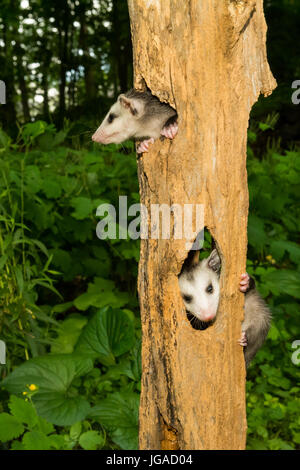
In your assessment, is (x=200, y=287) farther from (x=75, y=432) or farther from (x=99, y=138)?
(x=75, y=432)

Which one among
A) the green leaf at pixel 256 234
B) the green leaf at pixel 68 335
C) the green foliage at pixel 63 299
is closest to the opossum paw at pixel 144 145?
the green foliage at pixel 63 299

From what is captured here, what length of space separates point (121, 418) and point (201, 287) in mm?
837

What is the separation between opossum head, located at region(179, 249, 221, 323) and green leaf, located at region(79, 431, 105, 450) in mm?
1043

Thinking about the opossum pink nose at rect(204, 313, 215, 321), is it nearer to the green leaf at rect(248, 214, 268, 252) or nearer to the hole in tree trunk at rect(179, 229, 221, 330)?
the hole in tree trunk at rect(179, 229, 221, 330)

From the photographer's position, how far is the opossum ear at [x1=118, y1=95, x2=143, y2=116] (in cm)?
218

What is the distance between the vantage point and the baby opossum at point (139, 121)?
1954 mm

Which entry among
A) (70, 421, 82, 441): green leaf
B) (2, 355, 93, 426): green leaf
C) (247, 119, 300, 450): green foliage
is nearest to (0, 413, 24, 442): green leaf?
(2, 355, 93, 426): green leaf

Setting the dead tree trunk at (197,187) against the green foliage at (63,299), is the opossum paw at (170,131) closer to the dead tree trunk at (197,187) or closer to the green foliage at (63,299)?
the dead tree trunk at (197,187)

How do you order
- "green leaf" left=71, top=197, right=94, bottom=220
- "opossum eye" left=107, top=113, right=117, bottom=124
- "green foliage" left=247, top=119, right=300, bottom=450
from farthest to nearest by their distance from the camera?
"green leaf" left=71, top=197, right=94, bottom=220
"green foliage" left=247, top=119, right=300, bottom=450
"opossum eye" left=107, top=113, right=117, bottom=124

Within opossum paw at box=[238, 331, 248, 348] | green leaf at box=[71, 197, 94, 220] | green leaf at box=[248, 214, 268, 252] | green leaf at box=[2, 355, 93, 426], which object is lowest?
green leaf at box=[2, 355, 93, 426]

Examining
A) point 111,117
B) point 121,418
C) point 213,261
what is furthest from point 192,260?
point 121,418

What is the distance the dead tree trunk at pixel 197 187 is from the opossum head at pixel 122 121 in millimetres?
291

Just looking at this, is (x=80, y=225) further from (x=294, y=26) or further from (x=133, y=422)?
(x=294, y=26)
